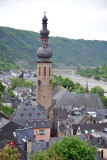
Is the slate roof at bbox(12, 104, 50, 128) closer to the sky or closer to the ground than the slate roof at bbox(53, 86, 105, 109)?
closer to the ground

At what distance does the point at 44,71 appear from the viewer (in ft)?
205

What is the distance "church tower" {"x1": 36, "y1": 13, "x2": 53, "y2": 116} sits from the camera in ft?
201

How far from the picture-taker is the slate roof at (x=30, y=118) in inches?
1970

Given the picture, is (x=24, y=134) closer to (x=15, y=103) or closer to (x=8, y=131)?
(x=8, y=131)

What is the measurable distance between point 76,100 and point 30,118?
16.8 metres

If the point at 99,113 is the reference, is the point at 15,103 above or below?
below

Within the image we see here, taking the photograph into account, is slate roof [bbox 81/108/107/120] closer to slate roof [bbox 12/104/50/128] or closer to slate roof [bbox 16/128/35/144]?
slate roof [bbox 12/104/50/128]

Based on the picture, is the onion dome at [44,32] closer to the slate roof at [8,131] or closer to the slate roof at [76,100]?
the slate roof at [76,100]

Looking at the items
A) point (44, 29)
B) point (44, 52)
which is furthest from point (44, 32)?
point (44, 52)

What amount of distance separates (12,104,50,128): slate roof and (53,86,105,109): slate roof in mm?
10718

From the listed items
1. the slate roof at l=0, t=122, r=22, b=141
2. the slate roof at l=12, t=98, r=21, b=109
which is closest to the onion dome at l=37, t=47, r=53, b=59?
the slate roof at l=0, t=122, r=22, b=141

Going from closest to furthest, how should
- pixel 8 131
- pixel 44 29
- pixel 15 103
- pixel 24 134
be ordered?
pixel 24 134 < pixel 8 131 < pixel 44 29 < pixel 15 103

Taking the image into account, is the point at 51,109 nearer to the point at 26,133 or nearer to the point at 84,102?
the point at 84,102

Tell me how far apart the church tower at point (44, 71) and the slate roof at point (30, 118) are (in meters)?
10.1
